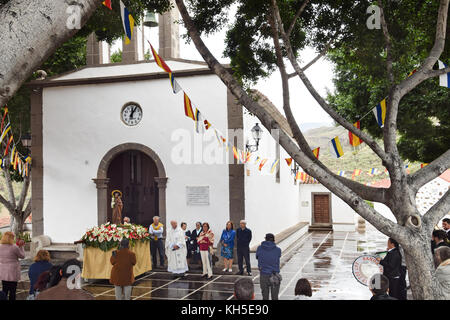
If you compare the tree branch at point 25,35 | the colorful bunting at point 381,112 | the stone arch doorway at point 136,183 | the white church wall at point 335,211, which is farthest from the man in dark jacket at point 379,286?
the white church wall at point 335,211

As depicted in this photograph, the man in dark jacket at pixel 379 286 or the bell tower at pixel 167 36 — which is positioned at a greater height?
the bell tower at pixel 167 36

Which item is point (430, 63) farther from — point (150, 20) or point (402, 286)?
point (150, 20)

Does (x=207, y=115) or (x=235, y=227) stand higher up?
(x=207, y=115)

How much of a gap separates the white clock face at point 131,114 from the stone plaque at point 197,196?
275 centimetres

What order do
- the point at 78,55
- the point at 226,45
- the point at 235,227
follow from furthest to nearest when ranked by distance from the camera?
the point at 78,55
the point at 235,227
the point at 226,45

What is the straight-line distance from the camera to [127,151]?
14.2 meters

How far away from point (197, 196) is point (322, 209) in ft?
51.0

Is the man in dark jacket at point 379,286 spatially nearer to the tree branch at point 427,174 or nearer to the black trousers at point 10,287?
the tree branch at point 427,174

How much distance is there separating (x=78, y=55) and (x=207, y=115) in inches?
325

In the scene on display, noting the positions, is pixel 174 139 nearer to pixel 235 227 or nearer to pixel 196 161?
pixel 196 161

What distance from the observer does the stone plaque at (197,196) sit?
12.9 metres

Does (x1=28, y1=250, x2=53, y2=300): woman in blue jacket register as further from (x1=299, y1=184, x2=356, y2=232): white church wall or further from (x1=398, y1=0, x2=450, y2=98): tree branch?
(x1=299, y1=184, x2=356, y2=232): white church wall

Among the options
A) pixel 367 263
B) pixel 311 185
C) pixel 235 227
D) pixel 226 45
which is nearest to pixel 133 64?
pixel 226 45

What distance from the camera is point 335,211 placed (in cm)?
2562
